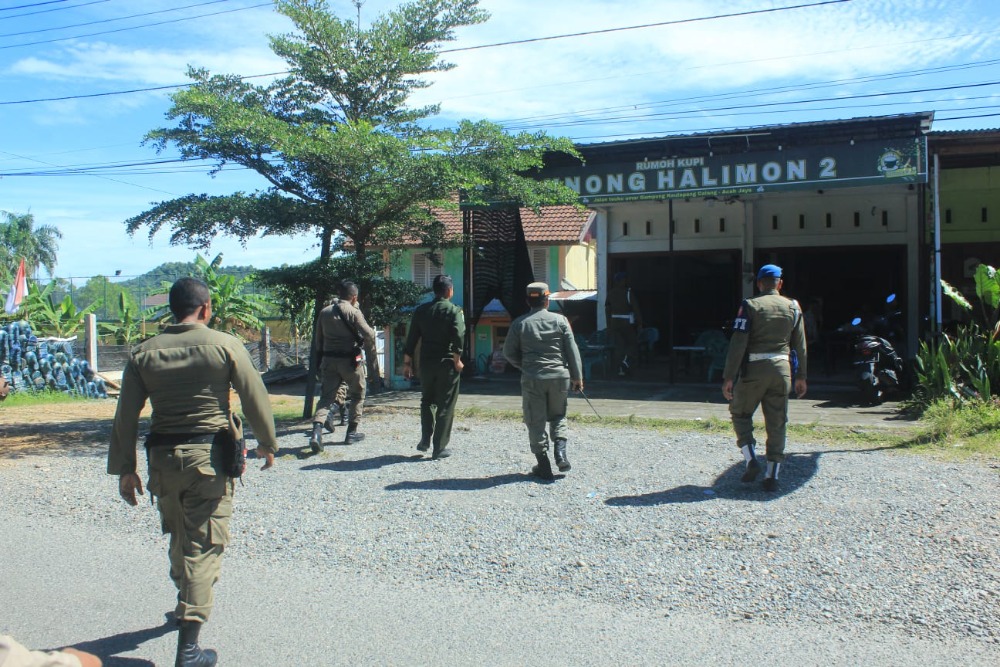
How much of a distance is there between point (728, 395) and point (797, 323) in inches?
33.1

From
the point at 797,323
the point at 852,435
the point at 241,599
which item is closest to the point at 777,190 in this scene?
the point at 852,435

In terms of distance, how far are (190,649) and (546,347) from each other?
4.10m

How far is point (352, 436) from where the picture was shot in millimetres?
9250

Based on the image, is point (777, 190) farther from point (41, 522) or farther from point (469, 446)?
point (41, 522)

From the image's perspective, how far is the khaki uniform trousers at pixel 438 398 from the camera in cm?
816

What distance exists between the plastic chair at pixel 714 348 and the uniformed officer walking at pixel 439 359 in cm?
669

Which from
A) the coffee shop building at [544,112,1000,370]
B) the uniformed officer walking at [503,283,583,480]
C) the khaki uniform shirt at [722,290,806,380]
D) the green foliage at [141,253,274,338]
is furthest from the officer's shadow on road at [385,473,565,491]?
the green foliage at [141,253,274,338]

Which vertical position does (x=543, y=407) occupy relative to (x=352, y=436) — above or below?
above

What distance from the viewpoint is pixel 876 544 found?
534cm

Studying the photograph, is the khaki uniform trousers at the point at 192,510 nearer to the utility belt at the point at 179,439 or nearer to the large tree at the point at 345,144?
the utility belt at the point at 179,439

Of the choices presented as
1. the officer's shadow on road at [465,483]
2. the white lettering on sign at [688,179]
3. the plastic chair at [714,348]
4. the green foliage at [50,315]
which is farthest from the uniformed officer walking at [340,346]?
the green foliage at [50,315]

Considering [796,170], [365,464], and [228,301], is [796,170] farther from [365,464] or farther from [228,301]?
[228,301]

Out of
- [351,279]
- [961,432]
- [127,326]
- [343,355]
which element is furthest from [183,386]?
[127,326]

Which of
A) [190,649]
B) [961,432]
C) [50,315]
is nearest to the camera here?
[190,649]
